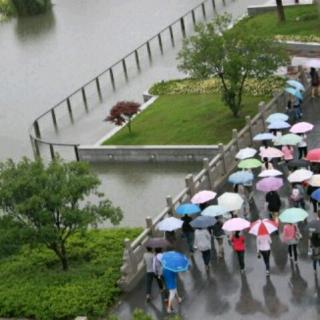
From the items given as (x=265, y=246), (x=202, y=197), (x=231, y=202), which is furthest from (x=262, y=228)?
(x=202, y=197)

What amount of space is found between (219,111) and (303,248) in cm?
1327

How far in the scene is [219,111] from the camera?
107 ft

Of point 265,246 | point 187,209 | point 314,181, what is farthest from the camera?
point 314,181

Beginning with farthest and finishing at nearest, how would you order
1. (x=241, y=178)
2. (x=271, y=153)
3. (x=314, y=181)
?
(x=271, y=153) → (x=241, y=178) → (x=314, y=181)

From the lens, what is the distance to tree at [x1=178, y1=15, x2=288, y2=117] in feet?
98.4

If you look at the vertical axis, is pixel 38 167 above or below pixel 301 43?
above

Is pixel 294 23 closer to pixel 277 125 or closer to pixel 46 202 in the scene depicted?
pixel 277 125

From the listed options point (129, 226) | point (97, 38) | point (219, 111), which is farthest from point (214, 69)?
point (97, 38)

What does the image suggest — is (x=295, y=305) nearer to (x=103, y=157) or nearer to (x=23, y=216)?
(x=23, y=216)

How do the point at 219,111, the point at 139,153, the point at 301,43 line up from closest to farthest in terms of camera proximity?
the point at 139,153 < the point at 219,111 < the point at 301,43

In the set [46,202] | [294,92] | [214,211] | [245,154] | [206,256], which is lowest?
[206,256]

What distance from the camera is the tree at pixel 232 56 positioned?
30000 mm

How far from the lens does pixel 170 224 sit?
20.4m

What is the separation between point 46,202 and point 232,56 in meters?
12.5
